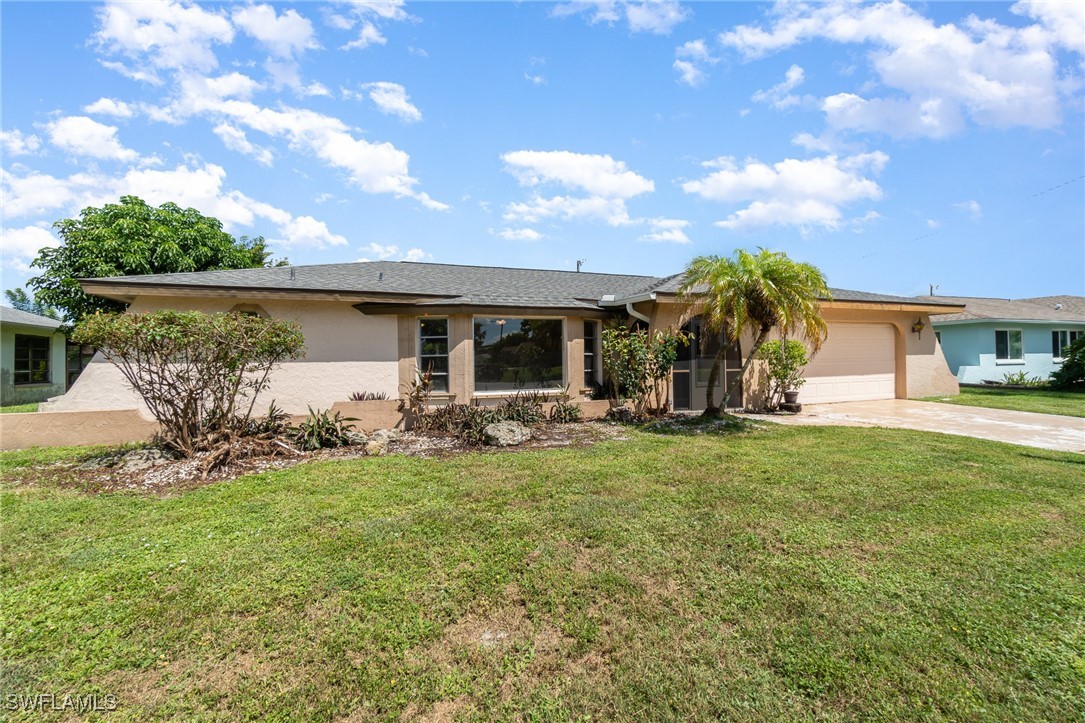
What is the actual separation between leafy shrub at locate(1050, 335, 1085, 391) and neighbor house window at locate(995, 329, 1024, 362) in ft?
7.48

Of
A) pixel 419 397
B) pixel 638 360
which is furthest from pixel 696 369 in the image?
pixel 419 397

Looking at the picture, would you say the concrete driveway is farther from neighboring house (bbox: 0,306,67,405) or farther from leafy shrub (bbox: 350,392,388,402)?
neighboring house (bbox: 0,306,67,405)

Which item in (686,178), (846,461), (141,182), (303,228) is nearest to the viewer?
(846,461)

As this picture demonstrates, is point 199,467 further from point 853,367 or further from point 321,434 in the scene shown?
point 853,367

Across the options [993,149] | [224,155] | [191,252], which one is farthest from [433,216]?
[993,149]

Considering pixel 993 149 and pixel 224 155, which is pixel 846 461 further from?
pixel 224 155

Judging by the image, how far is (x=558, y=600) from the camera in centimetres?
315

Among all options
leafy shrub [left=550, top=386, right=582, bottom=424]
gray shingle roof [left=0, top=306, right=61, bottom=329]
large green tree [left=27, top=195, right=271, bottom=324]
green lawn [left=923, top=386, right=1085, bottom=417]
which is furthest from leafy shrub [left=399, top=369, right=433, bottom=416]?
green lawn [left=923, top=386, right=1085, bottom=417]

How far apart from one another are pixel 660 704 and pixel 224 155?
44.2 ft

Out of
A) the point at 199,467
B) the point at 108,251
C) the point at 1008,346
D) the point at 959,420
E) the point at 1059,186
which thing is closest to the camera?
the point at 199,467

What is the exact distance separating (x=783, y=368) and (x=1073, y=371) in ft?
48.7

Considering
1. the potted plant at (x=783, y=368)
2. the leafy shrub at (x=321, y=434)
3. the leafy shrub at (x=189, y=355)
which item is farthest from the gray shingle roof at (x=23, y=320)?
the potted plant at (x=783, y=368)

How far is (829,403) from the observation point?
13875mm

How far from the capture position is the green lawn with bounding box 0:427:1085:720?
2.35m
